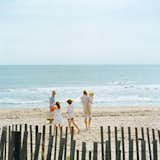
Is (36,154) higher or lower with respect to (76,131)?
lower

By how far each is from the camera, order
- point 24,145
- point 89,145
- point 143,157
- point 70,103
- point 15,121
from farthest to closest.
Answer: point 15,121 < point 70,103 < point 89,145 < point 24,145 < point 143,157

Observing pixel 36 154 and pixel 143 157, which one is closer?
pixel 143 157

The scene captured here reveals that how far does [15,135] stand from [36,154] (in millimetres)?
455

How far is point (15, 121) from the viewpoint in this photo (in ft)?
67.3

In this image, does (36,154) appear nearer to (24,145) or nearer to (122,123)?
(24,145)

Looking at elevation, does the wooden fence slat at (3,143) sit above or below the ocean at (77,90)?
below

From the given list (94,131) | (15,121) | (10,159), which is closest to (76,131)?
(94,131)

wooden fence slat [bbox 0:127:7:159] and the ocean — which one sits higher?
the ocean

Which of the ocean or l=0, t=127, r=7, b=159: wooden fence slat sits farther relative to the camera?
the ocean

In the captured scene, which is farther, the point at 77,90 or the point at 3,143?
the point at 77,90

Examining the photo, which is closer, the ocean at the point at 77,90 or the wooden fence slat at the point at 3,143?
the wooden fence slat at the point at 3,143

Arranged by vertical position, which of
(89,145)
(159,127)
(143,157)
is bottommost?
(143,157)

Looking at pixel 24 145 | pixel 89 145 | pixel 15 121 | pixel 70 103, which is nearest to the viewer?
pixel 24 145

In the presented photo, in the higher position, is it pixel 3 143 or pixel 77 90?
pixel 77 90
